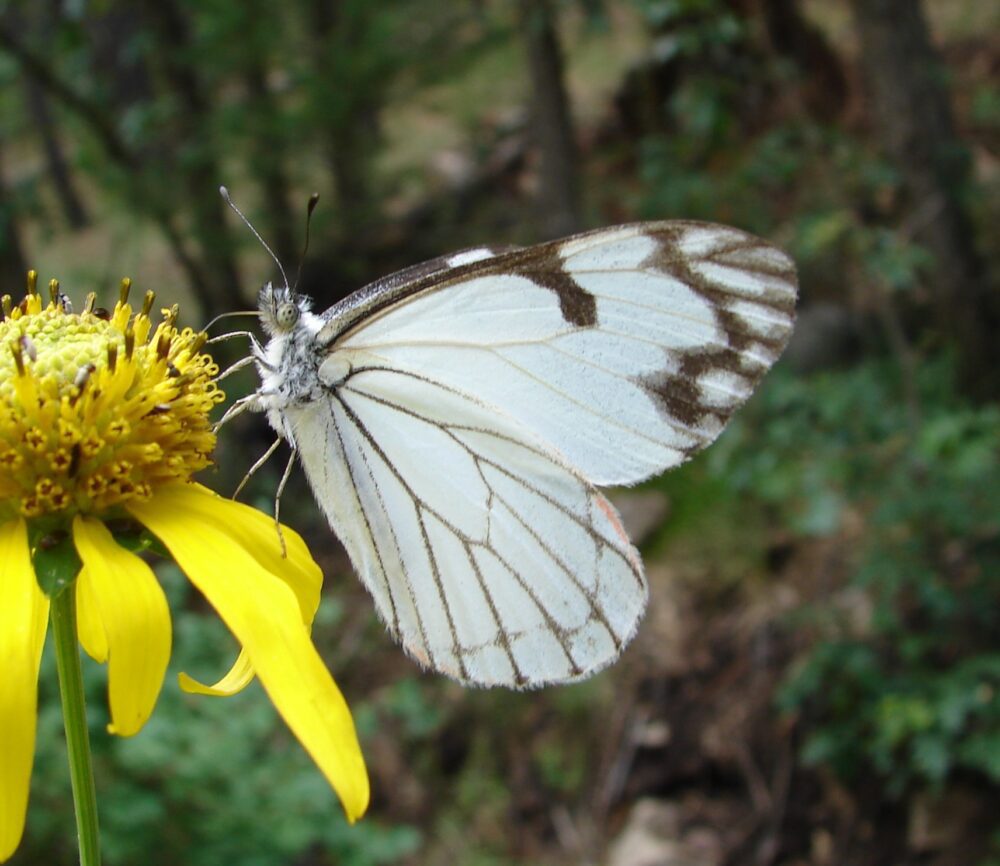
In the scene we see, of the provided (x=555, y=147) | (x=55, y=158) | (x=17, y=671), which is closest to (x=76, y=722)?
(x=17, y=671)

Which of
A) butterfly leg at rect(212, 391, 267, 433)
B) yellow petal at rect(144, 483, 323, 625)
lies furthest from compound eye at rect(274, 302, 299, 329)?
yellow petal at rect(144, 483, 323, 625)

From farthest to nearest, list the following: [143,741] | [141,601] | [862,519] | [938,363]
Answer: [862,519]
[938,363]
[143,741]
[141,601]

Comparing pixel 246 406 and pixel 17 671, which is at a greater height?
pixel 246 406

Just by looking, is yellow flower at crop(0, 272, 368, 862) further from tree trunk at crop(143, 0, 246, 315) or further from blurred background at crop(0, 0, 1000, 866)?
tree trunk at crop(143, 0, 246, 315)

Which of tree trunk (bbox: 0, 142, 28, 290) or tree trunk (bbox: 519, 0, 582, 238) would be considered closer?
tree trunk (bbox: 0, 142, 28, 290)

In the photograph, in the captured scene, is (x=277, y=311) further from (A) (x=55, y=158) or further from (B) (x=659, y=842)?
(A) (x=55, y=158)

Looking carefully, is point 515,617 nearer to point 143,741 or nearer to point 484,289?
point 484,289

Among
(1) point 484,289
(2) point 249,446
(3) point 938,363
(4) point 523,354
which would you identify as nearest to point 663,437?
(4) point 523,354
